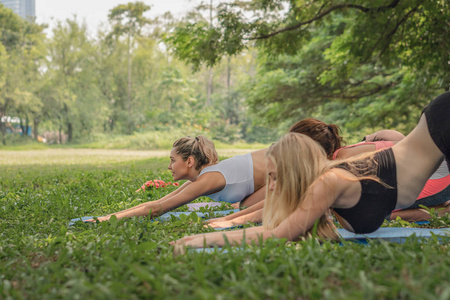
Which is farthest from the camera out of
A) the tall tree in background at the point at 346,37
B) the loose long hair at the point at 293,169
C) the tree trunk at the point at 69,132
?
the tree trunk at the point at 69,132

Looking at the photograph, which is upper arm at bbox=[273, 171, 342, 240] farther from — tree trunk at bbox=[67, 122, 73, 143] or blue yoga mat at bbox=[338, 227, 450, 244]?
tree trunk at bbox=[67, 122, 73, 143]

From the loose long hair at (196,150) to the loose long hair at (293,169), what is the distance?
Answer: 1711mm

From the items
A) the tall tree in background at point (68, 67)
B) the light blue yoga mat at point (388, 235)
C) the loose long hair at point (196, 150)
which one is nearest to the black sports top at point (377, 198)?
the light blue yoga mat at point (388, 235)

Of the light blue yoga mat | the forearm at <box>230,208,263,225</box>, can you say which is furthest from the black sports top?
the forearm at <box>230,208,263,225</box>

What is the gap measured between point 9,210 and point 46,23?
3477 centimetres

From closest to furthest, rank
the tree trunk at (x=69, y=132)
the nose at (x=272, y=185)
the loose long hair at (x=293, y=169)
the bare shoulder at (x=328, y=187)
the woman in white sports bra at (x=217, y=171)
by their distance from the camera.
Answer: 1. the bare shoulder at (x=328, y=187)
2. the loose long hair at (x=293, y=169)
3. the nose at (x=272, y=185)
4. the woman in white sports bra at (x=217, y=171)
5. the tree trunk at (x=69, y=132)

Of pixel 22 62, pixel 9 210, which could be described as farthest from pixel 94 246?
pixel 22 62

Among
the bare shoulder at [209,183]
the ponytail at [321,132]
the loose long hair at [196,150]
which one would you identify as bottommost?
the bare shoulder at [209,183]

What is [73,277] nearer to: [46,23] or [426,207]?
[426,207]

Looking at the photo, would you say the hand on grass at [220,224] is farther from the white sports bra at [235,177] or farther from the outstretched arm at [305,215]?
the outstretched arm at [305,215]

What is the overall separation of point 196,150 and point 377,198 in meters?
2.15

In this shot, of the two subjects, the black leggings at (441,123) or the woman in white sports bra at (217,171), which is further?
the woman in white sports bra at (217,171)

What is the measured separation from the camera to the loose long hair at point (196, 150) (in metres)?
4.35

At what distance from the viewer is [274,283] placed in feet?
6.08
